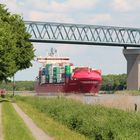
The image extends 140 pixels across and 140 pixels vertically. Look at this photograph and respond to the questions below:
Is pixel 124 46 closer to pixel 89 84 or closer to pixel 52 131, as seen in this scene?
pixel 89 84

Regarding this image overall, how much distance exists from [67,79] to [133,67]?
24.2 m

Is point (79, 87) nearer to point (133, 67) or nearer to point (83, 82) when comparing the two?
point (83, 82)

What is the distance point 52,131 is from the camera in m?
27.6

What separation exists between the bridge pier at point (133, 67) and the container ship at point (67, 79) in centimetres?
1682

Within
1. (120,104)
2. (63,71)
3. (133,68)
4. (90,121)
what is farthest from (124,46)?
(90,121)

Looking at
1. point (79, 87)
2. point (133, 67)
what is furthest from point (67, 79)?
point (133, 67)

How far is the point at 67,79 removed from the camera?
143m

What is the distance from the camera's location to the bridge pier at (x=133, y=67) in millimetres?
157875

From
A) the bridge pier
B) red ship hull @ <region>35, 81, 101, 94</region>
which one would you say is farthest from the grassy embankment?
the bridge pier

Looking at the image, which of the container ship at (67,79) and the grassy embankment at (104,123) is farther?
the container ship at (67,79)

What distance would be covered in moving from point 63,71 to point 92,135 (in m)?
123

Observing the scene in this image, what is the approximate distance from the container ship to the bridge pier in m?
16.8

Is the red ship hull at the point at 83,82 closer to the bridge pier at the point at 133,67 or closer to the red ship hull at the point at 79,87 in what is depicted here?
the red ship hull at the point at 79,87

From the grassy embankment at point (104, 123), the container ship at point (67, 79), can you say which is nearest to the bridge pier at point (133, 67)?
the container ship at point (67, 79)
